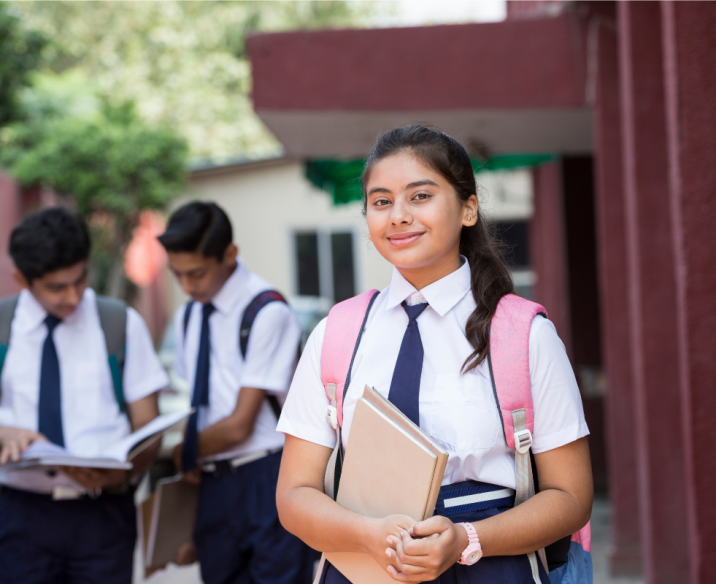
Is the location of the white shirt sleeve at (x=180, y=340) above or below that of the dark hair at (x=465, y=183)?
below

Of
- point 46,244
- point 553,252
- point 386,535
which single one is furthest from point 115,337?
point 553,252

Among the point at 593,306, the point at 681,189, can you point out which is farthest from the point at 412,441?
the point at 593,306

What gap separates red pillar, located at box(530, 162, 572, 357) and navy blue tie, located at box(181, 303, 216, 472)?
4.61 metres

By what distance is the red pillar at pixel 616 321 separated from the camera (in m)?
4.64

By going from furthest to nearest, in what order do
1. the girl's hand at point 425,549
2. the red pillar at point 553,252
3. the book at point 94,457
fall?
the red pillar at point 553,252 < the book at point 94,457 < the girl's hand at point 425,549

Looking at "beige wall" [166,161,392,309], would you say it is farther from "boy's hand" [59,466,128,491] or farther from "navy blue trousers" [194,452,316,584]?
"boy's hand" [59,466,128,491]

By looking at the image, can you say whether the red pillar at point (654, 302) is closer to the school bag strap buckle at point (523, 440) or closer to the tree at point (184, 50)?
the school bag strap buckle at point (523, 440)

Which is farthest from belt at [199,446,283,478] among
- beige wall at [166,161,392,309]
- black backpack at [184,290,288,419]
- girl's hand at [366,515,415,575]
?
beige wall at [166,161,392,309]

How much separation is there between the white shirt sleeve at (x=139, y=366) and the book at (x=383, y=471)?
1354 mm

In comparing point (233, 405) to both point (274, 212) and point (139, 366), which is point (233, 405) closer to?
point (139, 366)

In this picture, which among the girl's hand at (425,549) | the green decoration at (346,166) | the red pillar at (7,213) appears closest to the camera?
the girl's hand at (425,549)

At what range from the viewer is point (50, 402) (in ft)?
8.63

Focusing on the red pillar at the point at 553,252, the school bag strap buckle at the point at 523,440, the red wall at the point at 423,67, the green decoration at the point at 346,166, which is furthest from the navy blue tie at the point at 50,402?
the red pillar at the point at 553,252

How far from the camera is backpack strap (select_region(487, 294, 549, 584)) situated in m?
1.59
